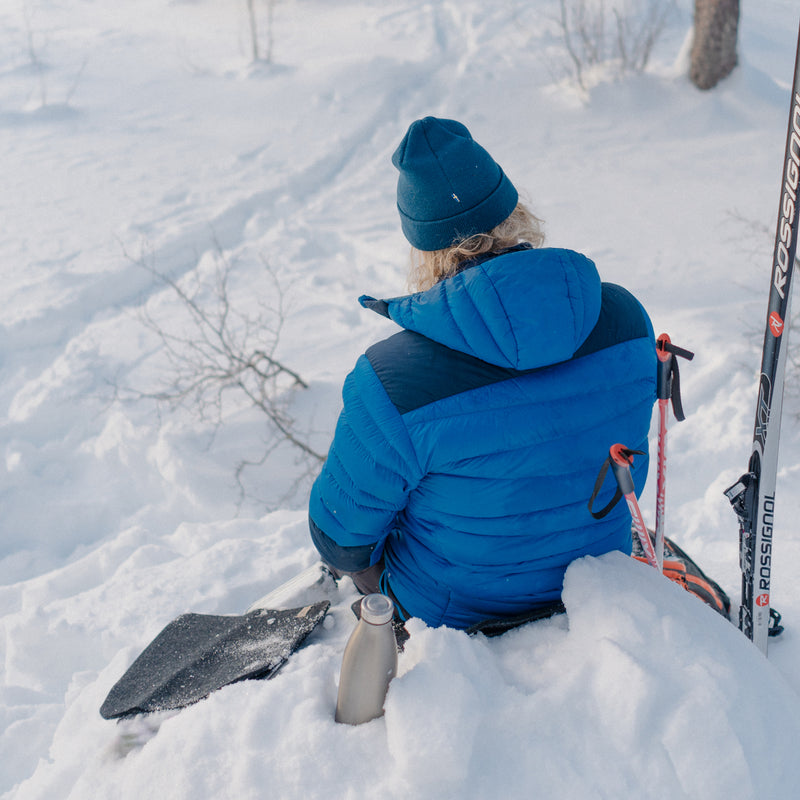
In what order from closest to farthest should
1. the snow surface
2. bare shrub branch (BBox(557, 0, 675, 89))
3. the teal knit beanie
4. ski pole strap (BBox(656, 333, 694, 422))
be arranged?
1. the snow surface
2. the teal knit beanie
3. ski pole strap (BBox(656, 333, 694, 422))
4. bare shrub branch (BBox(557, 0, 675, 89))

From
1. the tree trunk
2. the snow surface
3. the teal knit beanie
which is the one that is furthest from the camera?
the tree trunk

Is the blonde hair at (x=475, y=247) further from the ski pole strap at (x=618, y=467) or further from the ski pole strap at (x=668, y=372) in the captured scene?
the ski pole strap at (x=618, y=467)

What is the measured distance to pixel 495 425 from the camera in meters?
1.41

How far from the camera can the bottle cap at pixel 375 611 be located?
4.37 feet

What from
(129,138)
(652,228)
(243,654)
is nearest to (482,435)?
(243,654)

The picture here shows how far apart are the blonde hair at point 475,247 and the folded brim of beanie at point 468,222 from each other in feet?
0.05

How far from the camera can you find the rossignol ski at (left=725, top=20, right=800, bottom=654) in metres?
1.69

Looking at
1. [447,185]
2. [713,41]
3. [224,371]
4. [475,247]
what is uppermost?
[447,185]

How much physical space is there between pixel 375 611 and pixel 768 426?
1.14 metres

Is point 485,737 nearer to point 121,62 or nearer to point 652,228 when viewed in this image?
point 652,228

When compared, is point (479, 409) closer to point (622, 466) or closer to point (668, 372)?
point (622, 466)

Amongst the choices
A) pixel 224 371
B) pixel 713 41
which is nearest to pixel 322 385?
pixel 224 371

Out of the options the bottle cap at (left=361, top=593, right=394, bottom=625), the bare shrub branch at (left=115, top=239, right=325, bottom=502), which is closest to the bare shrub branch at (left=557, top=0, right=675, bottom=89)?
the bare shrub branch at (left=115, top=239, right=325, bottom=502)

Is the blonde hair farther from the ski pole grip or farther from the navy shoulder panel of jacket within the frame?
the ski pole grip
